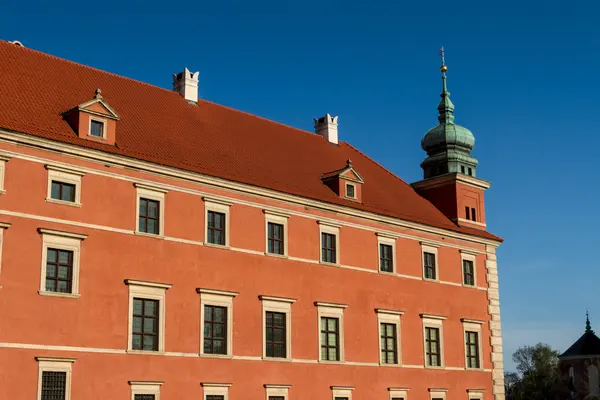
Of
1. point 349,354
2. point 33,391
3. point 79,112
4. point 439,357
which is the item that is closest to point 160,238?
point 79,112

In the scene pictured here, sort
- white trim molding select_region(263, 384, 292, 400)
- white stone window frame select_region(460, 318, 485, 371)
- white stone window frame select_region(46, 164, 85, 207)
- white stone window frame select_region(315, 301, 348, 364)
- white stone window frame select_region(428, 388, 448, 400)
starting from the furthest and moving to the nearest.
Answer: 1. white stone window frame select_region(460, 318, 485, 371)
2. white stone window frame select_region(428, 388, 448, 400)
3. white stone window frame select_region(315, 301, 348, 364)
4. white trim molding select_region(263, 384, 292, 400)
5. white stone window frame select_region(46, 164, 85, 207)

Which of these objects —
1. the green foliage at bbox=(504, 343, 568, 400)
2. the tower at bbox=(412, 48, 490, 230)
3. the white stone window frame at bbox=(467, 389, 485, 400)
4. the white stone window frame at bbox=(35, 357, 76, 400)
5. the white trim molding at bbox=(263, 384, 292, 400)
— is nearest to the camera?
the white stone window frame at bbox=(35, 357, 76, 400)

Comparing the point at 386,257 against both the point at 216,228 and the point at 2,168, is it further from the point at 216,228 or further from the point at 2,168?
the point at 2,168

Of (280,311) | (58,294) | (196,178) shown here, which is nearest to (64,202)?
(58,294)

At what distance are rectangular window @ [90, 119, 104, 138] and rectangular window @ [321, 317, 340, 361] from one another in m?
9.80

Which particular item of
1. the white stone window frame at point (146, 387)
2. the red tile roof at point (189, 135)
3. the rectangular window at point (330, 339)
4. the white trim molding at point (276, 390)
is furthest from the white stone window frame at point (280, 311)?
the white stone window frame at point (146, 387)

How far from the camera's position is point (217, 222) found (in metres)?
26.8

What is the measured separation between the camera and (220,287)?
86.1 ft

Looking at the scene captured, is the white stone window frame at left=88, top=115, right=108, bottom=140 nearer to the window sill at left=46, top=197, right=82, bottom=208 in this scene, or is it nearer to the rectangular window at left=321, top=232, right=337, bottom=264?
the window sill at left=46, top=197, right=82, bottom=208

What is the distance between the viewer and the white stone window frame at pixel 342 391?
28.7m

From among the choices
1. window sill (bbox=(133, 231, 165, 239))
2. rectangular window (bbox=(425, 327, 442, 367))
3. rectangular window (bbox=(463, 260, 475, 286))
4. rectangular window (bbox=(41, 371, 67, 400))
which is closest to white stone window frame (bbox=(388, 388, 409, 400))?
rectangular window (bbox=(425, 327, 442, 367))

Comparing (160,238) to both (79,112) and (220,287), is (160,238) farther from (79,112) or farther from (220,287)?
(79,112)

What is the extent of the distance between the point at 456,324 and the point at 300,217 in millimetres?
8930

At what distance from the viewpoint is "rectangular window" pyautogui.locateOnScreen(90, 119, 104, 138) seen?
966 inches
